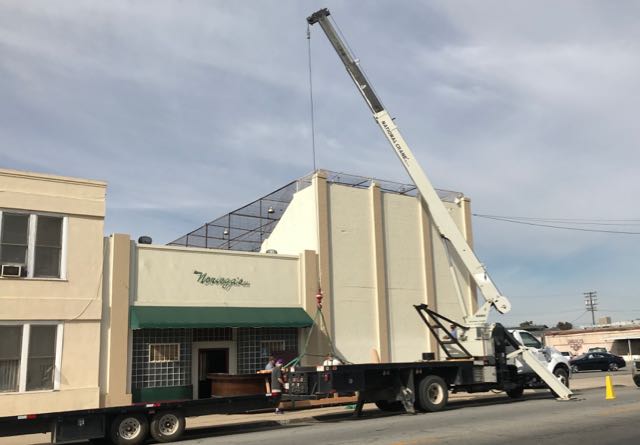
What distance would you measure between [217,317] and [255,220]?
892 cm

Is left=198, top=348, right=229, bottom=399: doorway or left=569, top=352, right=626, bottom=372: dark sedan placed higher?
left=198, top=348, right=229, bottom=399: doorway

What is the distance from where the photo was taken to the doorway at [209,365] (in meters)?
20.7

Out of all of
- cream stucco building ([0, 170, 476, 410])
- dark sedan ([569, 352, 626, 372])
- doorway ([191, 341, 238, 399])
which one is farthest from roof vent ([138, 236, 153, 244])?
dark sedan ([569, 352, 626, 372])

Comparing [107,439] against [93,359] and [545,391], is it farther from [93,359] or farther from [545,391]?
[545,391]

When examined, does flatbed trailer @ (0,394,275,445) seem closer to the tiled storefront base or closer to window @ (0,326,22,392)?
window @ (0,326,22,392)

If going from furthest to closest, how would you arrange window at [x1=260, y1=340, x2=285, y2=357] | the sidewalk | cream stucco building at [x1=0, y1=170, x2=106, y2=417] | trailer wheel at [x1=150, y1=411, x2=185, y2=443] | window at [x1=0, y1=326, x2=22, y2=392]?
window at [x1=260, y1=340, x2=285, y2=357] → cream stucco building at [x1=0, y1=170, x2=106, y2=417] → window at [x1=0, y1=326, x2=22, y2=392] → the sidewalk → trailer wheel at [x1=150, y1=411, x2=185, y2=443]

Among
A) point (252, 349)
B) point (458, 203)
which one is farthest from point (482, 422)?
point (458, 203)

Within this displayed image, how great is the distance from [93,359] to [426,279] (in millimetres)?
13801

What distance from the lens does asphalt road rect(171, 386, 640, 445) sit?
11.3m

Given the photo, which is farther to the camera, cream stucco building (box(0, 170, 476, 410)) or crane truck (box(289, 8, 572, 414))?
cream stucco building (box(0, 170, 476, 410))

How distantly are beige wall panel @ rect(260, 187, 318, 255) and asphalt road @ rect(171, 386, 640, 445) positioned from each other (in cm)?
788

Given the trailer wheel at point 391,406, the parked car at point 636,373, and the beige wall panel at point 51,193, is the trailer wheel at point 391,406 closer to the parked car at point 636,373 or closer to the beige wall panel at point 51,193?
the beige wall panel at point 51,193

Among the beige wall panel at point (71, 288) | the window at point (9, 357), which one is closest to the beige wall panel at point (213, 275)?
the beige wall panel at point (71, 288)

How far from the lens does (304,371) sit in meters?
15.4
